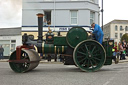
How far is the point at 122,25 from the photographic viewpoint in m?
85.7

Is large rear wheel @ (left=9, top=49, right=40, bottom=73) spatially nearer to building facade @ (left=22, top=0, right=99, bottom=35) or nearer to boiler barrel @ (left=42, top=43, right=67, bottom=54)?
boiler barrel @ (left=42, top=43, right=67, bottom=54)

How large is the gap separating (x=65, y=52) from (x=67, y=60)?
38 centimetres

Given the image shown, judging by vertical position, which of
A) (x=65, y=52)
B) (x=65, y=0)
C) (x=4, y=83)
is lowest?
(x=4, y=83)

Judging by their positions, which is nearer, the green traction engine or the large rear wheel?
the large rear wheel

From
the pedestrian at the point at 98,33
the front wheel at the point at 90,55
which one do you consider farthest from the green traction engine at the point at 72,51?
the pedestrian at the point at 98,33

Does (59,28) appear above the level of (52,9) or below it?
below

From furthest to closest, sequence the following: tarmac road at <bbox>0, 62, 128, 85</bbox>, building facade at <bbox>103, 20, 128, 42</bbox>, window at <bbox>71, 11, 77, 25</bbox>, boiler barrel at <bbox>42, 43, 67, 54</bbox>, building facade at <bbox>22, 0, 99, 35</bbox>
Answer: building facade at <bbox>103, 20, 128, 42</bbox> < window at <bbox>71, 11, 77, 25</bbox> < building facade at <bbox>22, 0, 99, 35</bbox> < boiler barrel at <bbox>42, 43, 67, 54</bbox> < tarmac road at <bbox>0, 62, 128, 85</bbox>

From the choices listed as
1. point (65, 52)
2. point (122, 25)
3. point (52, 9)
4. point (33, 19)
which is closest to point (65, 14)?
point (52, 9)

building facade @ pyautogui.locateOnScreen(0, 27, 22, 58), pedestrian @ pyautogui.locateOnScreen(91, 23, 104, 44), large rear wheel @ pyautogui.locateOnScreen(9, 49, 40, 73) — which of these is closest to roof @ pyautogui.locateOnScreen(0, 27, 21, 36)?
building facade @ pyautogui.locateOnScreen(0, 27, 22, 58)

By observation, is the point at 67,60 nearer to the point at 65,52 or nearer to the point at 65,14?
the point at 65,52

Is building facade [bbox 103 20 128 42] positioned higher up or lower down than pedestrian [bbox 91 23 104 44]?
higher up

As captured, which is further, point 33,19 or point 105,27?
point 105,27

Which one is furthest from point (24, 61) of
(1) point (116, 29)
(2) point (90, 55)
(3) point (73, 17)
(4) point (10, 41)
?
(1) point (116, 29)

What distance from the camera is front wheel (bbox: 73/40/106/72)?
7.36 metres
